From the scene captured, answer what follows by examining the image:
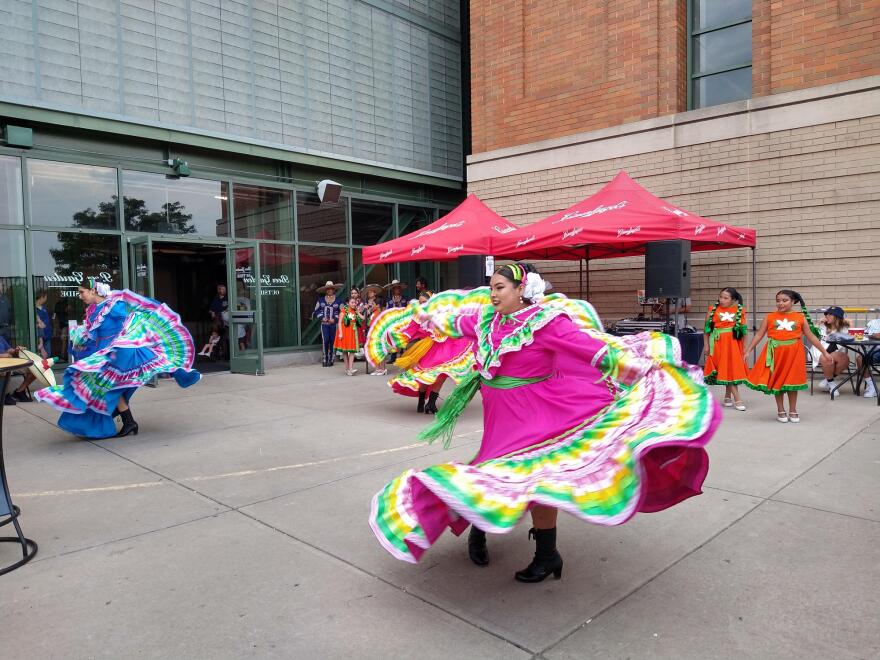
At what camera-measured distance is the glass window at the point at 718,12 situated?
479 inches

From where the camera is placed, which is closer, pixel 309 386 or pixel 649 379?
pixel 649 379

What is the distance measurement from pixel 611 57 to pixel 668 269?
5664mm

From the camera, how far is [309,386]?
10781mm

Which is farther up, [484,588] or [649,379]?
[649,379]

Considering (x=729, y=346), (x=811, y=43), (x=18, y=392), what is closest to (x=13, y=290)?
(x=18, y=392)

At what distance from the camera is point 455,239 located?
10992 millimetres

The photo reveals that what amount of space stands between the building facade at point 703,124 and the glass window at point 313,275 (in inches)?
142

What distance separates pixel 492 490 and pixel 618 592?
3.38 feet

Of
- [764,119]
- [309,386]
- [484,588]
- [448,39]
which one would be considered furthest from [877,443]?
[448,39]

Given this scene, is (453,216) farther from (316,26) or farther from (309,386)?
(316,26)

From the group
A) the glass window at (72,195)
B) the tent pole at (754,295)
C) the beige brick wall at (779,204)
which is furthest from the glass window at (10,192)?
the tent pole at (754,295)

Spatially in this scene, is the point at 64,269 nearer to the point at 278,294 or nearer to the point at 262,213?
the point at 262,213

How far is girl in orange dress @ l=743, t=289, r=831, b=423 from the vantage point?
7.50 metres

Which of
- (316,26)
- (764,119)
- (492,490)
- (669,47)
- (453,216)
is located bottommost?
(492,490)
